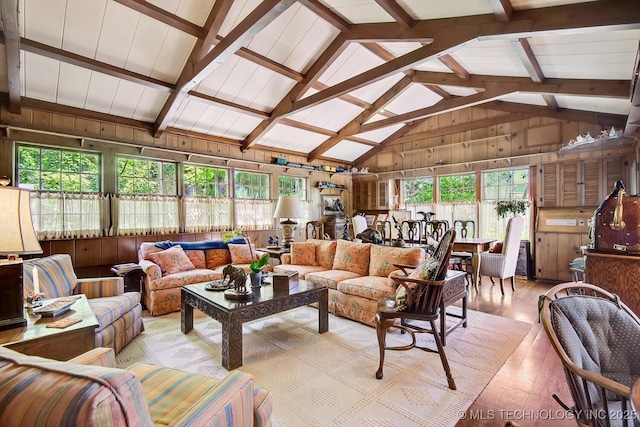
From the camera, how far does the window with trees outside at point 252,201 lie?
614 centimetres

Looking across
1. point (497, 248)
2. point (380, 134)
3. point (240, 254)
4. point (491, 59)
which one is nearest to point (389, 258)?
A: point (240, 254)

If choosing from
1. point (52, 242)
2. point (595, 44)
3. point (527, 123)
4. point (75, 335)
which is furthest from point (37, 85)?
point (527, 123)

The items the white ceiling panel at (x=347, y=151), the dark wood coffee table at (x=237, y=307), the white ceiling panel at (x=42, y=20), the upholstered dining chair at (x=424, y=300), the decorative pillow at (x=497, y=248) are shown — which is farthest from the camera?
the white ceiling panel at (x=347, y=151)

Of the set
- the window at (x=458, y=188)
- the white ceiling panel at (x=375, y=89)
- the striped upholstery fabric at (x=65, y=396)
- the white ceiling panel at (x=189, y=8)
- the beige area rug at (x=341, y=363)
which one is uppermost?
the white ceiling panel at (x=375, y=89)

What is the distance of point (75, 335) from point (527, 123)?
7.19m

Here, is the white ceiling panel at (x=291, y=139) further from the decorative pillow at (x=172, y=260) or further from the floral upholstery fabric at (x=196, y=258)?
the decorative pillow at (x=172, y=260)

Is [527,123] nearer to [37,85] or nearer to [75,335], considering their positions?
[75,335]

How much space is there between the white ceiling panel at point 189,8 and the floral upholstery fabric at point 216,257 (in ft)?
10.3

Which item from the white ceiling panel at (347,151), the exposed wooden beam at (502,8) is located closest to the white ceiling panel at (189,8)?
the exposed wooden beam at (502,8)

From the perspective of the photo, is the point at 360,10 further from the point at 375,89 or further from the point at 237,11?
the point at 375,89

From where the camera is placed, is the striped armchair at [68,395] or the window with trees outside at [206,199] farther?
the window with trees outside at [206,199]

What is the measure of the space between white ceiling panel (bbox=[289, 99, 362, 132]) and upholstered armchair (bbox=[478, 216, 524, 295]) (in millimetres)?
3666

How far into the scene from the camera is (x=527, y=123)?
18.8ft

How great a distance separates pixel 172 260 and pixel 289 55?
3.35 metres
